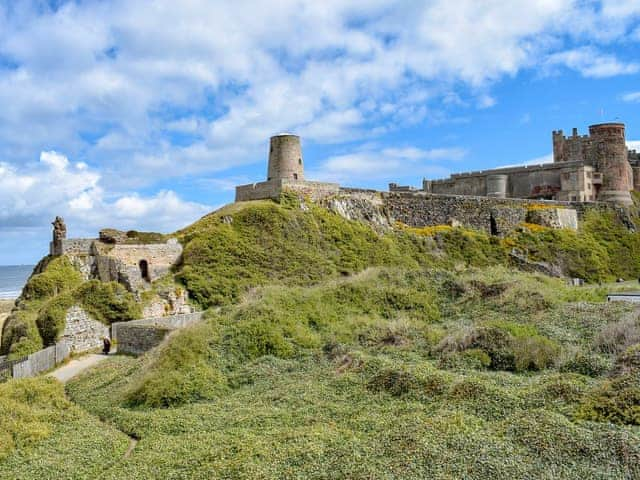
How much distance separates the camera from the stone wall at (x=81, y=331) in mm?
21141

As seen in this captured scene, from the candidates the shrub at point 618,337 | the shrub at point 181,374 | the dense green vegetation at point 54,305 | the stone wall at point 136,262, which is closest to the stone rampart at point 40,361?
the dense green vegetation at point 54,305

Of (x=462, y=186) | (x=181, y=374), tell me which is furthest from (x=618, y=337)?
(x=462, y=186)

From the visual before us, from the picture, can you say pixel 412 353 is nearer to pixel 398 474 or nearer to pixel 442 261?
pixel 398 474

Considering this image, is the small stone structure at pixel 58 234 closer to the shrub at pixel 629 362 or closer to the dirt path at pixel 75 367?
the dirt path at pixel 75 367

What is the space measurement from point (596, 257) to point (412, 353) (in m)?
30.1

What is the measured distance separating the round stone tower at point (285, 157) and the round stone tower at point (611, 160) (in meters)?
25.5

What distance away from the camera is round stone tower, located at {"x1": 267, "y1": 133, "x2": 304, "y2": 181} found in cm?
3325

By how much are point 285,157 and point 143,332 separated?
1630 cm

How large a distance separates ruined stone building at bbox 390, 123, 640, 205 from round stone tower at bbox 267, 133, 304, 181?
18.4 m

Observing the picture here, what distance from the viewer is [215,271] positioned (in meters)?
26.6

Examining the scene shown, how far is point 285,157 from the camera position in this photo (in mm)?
33281

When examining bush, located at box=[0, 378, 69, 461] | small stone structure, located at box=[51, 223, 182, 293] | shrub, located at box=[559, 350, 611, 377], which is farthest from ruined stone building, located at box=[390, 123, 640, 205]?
bush, located at box=[0, 378, 69, 461]

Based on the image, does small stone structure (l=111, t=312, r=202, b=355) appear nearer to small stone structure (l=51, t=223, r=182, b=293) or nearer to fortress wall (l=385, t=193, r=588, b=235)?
small stone structure (l=51, t=223, r=182, b=293)

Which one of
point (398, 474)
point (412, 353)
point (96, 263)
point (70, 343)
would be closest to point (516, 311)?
point (412, 353)
